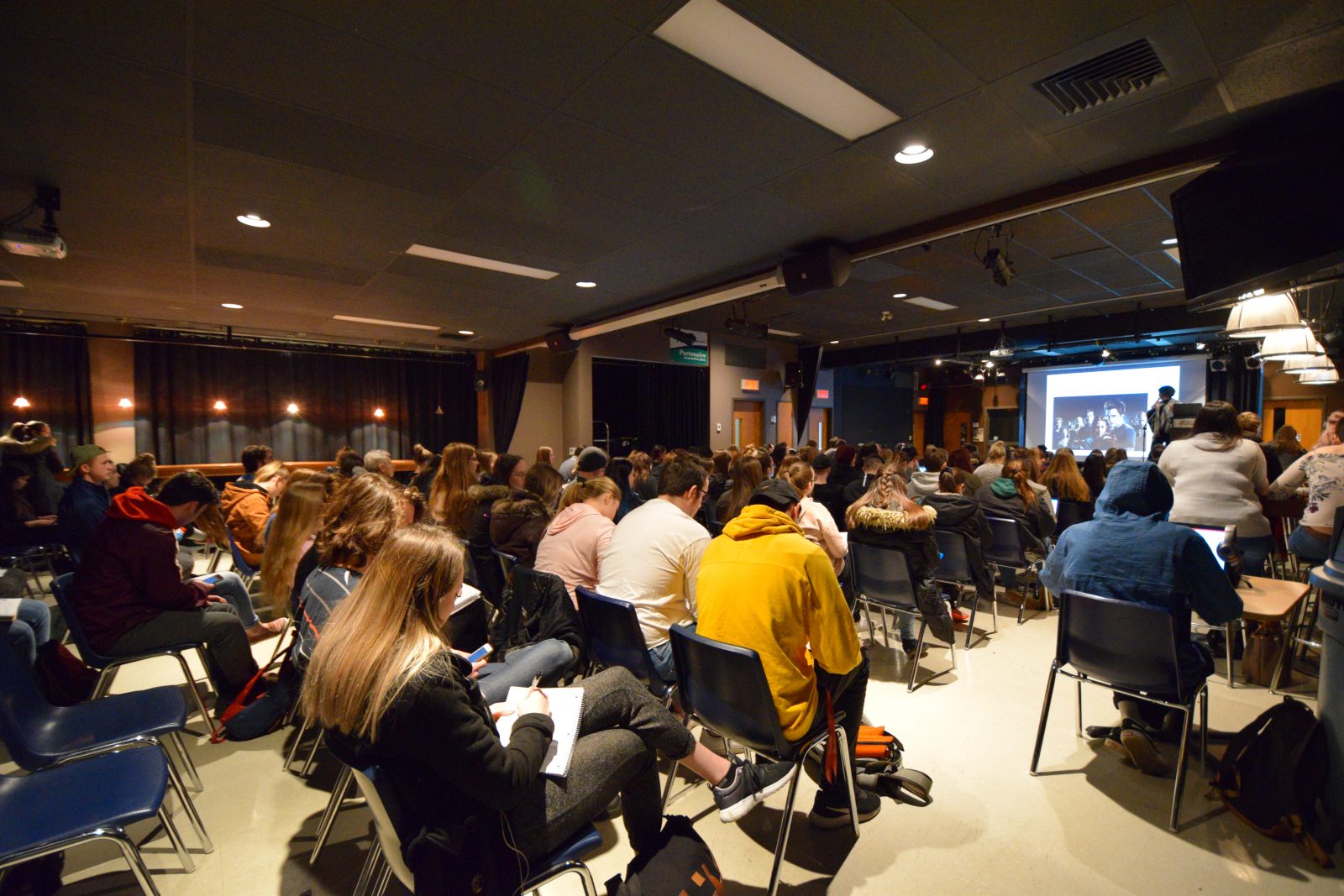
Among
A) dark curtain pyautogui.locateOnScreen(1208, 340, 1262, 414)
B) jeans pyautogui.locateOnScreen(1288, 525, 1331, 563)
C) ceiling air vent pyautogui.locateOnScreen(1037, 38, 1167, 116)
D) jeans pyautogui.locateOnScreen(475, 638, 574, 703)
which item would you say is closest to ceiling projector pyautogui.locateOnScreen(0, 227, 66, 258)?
jeans pyautogui.locateOnScreen(475, 638, 574, 703)

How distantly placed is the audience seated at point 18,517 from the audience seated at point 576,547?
5401 millimetres

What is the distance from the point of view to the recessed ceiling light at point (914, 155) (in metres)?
2.98

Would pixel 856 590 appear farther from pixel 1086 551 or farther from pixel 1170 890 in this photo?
pixel 1170 890

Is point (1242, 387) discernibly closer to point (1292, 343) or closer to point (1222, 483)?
point (1292, 343)

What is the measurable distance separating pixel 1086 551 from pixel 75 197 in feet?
19.2

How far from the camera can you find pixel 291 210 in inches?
145

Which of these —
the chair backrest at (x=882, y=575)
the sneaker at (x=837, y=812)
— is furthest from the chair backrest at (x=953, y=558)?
the sneaker at (x=837, y=812)

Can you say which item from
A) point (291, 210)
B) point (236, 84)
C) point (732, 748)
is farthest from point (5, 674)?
point (291, 210)

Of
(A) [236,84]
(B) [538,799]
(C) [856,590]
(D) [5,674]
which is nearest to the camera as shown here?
(B) [538,799]

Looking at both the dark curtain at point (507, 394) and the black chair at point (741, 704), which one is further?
the dark curtain at point (507, 394)

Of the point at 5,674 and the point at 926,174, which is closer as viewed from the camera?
the point at 5,674

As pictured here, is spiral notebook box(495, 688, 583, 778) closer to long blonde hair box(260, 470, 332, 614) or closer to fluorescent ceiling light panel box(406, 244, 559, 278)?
long blonde hair box(260, 470, 332, 614)

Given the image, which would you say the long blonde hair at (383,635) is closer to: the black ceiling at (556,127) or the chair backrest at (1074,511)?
the black ceiling at (556,127)

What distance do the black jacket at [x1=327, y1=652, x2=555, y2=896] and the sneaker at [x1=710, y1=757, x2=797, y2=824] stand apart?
78cm
